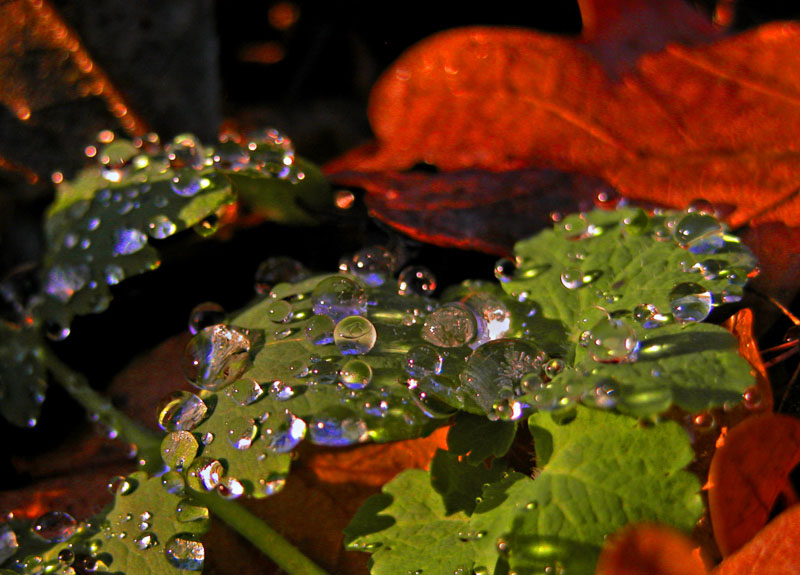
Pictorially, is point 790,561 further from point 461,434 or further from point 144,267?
point 144,267

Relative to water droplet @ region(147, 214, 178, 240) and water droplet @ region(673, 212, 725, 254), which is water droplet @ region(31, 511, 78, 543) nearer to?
water droplet @ region(147, 214, 178, 240)

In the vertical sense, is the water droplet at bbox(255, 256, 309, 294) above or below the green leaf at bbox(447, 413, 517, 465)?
above

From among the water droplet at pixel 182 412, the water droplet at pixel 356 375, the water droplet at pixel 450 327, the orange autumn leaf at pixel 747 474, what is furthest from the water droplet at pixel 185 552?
the orange autumn leaf at pixel 747 474

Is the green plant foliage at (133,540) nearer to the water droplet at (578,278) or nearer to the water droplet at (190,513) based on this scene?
the water droplet at (190,513)

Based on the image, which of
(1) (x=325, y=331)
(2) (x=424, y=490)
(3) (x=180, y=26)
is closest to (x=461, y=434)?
(2) (x=424, y=490)

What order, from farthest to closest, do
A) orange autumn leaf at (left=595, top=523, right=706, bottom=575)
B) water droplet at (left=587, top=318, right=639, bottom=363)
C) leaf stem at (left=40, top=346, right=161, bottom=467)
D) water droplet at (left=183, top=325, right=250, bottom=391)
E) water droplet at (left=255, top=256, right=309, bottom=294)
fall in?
1. water droplet at (left=255, top=256, right=309, bottom=294)
2. leaf stem at (left=40, top=346, right=161, bottom=467)
3. water droplet at (left=183, top=325, right=250, bottom=391)
4. water droplet at (left=587, top=318, right=639, bottom=363)
5. orange autumn leaf at (left=595, top=523, right=706, bottom=575)

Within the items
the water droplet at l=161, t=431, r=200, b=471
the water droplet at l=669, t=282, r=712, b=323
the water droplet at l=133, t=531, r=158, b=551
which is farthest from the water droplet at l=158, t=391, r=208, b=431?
the water droplet at l=669, t=282, r=712, b=323
